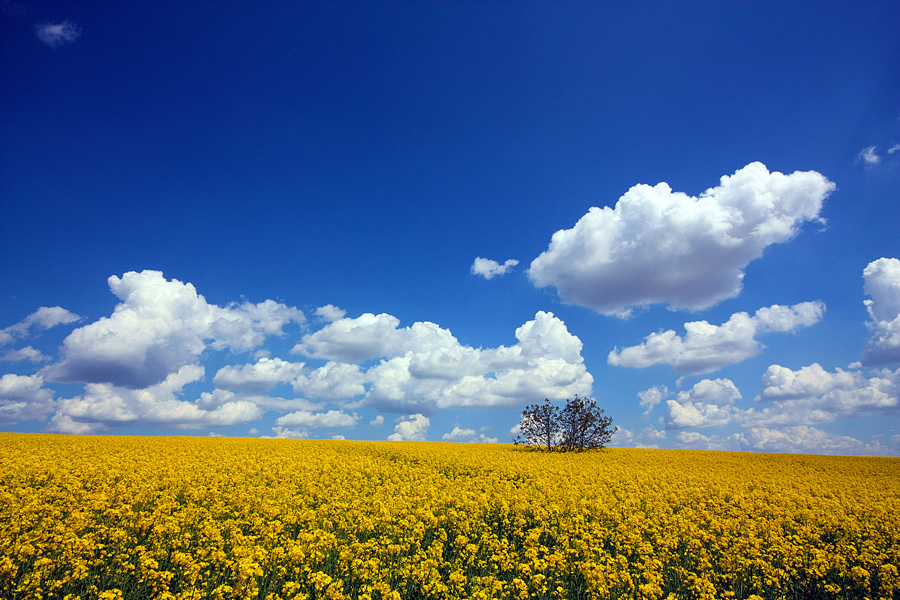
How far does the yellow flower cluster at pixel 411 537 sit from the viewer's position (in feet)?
26.4

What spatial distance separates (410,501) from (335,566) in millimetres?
4300

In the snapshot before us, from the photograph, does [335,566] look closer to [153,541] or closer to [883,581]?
[153,541]

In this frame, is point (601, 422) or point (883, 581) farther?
point (601, 422)

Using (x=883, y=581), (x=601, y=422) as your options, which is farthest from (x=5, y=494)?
(x=601, y=422)

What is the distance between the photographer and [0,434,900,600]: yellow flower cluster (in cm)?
804

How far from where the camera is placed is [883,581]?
387 inches

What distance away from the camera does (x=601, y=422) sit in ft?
155

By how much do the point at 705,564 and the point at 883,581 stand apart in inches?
166

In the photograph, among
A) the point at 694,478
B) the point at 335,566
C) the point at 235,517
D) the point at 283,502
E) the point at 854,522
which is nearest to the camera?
the point at 335,566

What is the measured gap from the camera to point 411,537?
10.0 metres

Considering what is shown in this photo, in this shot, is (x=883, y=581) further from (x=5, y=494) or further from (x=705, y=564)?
(x=5, y=494)

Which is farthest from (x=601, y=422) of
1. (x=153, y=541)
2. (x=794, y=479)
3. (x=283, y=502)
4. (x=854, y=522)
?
(x=153, y=541)

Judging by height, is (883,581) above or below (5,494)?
below

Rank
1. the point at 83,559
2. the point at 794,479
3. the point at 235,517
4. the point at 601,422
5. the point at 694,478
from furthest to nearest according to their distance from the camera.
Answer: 1. the point at 601,422
2. the point at 794,479
3. the point at 694,478
4. the point at 235,517
5. the point at 83,559
